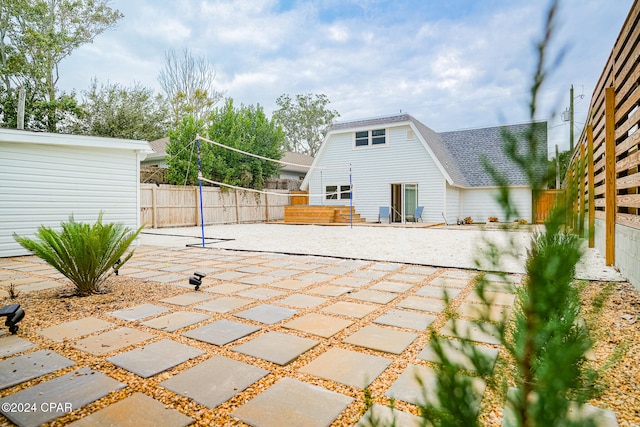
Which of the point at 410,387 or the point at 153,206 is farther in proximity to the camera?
the point at 153,206

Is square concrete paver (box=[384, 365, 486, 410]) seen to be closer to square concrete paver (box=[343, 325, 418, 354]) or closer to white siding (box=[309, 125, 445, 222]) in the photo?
square concrete paver (box=[343, 325, 418, 354])

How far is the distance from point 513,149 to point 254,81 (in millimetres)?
24418

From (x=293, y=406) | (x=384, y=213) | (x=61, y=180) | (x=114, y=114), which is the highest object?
(x=114, y=114)

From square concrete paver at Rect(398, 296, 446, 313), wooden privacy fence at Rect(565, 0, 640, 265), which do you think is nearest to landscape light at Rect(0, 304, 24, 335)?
square concrete paver at Rect(398, 296, 446, 313)

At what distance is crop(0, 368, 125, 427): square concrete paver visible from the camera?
5.39ft

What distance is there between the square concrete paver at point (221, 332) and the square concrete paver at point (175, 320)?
0.54 ft

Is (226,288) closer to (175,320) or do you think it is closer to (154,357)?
(175,320)

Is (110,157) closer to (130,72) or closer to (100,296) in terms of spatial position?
(100,296)

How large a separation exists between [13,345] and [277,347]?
179 centimetres

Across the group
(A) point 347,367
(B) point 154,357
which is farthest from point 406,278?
(B) point 154,357

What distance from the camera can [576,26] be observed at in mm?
713

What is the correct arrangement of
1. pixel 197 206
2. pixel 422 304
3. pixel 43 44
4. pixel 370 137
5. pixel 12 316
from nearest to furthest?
Result: pixel 12 316 → pixel 422 304 → pixel 197 206 → pixel 370 137 → pixel 43 44

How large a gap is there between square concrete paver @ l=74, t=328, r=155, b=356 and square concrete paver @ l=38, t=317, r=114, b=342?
0.48 ft
